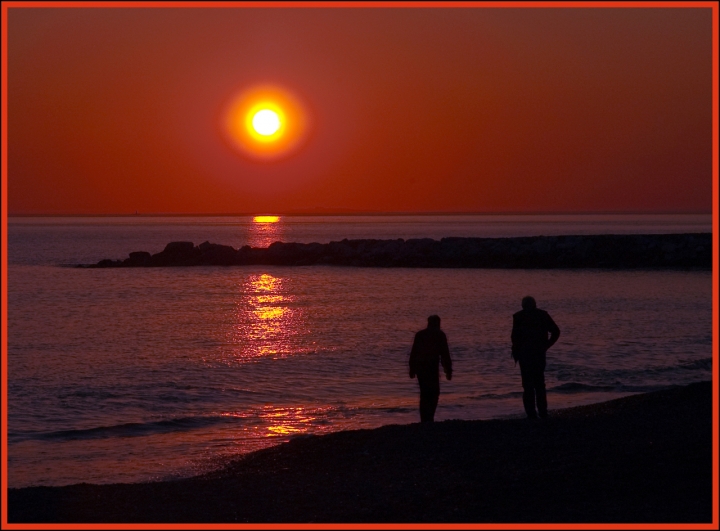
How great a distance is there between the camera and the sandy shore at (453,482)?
24.0 ft

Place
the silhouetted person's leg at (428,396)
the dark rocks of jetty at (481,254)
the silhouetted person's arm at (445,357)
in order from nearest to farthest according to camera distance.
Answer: the silhouetted person's arm at (445,357) → the silhouetted person's leg at (428,396) → the dark rocks of jetty at (481,254)

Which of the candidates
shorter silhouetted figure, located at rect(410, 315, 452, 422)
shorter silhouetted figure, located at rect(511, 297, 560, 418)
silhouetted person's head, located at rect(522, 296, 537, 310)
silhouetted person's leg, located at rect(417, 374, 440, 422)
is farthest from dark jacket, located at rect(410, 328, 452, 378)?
silhouetted person's head, located at rect(522, 296, 537, 310)

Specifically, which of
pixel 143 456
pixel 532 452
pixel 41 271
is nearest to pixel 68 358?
pixel 143 456

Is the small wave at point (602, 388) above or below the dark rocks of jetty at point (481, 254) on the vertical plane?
below

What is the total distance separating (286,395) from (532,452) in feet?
24.9

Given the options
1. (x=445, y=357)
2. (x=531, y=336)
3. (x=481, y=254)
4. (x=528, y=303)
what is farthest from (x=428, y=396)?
(x=481, y=254)

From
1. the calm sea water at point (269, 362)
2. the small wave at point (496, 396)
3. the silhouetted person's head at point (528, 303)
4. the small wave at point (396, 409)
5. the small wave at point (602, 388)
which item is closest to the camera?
the silhouetted person's head at point (528, 303)

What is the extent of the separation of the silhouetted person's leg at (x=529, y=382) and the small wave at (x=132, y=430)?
4880 mm

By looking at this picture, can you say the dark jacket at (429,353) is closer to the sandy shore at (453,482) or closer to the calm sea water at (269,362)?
the sandy shore at (453,482)

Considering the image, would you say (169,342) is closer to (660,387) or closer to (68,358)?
(68,358)

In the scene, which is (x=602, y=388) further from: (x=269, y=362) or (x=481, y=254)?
(x=481, y=254)

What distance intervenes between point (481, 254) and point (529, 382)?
52.2m

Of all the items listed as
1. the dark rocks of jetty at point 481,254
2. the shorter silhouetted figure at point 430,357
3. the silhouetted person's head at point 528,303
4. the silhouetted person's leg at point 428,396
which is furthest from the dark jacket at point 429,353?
the dark rocks of jetty at point 481,254

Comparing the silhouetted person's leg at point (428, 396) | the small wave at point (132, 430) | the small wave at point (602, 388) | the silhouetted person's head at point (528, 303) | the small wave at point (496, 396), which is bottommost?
the small wave at point (602, 388)
